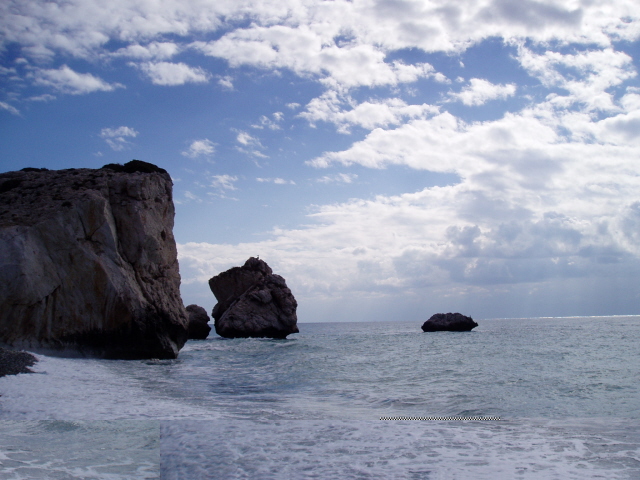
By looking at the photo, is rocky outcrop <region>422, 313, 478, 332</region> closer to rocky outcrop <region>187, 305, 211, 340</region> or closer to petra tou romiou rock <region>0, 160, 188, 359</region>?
rocky outcrop <region>187, 305, 211, 340</region>

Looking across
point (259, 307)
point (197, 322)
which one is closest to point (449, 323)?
point (259, 307)

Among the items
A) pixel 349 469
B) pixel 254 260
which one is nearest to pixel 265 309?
pixel 254 260

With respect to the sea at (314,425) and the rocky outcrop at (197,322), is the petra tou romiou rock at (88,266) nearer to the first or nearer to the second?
the sea at (314,425)

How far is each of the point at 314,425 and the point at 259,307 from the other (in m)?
37.5

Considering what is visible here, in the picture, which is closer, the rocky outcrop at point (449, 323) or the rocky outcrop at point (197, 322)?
the rocky outcrop at point (197, 322)

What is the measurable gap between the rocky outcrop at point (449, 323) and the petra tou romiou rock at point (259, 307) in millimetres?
27665

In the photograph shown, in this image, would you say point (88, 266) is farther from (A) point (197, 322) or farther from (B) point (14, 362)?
(A) point (197, 322)

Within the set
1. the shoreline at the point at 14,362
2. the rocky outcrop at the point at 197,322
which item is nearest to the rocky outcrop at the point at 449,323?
the rocky outcrop at the point at 197,322

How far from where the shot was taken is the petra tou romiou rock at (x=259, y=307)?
43.3m

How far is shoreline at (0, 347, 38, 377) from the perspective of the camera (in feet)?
36.9

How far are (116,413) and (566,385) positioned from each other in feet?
38.4

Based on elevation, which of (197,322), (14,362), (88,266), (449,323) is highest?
(88,266)

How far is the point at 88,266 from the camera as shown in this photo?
1720cm

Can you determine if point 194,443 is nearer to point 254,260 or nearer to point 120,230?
point 120,230
